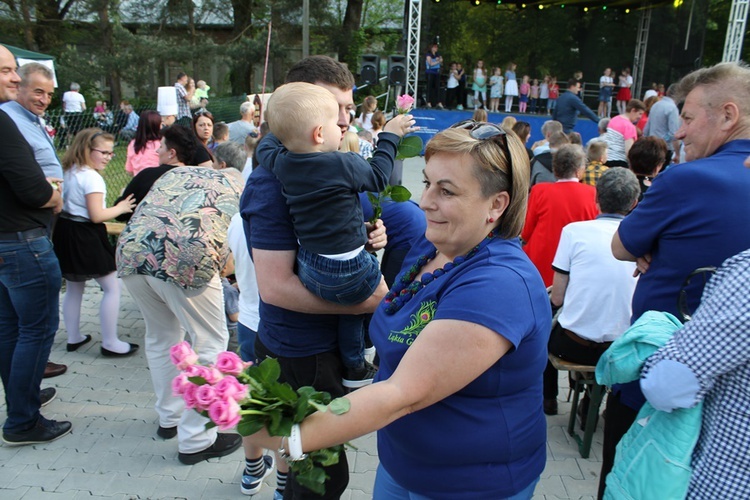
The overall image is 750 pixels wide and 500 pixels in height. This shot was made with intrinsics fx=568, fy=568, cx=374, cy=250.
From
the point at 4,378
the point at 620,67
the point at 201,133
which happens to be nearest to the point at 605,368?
the point at 4,378

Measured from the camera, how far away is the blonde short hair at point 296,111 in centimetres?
200

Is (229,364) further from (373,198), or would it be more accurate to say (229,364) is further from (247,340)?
(247,340)

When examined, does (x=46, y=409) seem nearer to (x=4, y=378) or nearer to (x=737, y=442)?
(x=4, y=378)

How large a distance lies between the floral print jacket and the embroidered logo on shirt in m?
1.75

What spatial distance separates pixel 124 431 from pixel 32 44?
25031 millimetres

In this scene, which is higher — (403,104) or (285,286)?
(403,104)

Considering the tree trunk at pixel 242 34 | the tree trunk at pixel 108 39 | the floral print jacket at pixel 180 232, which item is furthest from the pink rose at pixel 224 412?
the tree trunk at pixel 242 34

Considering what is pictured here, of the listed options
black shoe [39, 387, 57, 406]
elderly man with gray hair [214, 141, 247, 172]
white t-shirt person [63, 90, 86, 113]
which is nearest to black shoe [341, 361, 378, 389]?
black shoe [39, 387, 57, 406]

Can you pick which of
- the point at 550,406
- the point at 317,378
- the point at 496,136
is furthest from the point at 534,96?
the point at 496,136

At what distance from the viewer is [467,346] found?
143 centimetres

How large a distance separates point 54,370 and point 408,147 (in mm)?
3737

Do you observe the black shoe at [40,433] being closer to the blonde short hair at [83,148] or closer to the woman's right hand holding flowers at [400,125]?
the blonde short hair at [83,148]

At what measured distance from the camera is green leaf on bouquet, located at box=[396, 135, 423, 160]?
239cm

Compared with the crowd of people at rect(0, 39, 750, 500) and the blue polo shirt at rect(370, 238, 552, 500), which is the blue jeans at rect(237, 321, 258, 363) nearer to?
the crowd of people at rect(0, 39, 750, 500)
